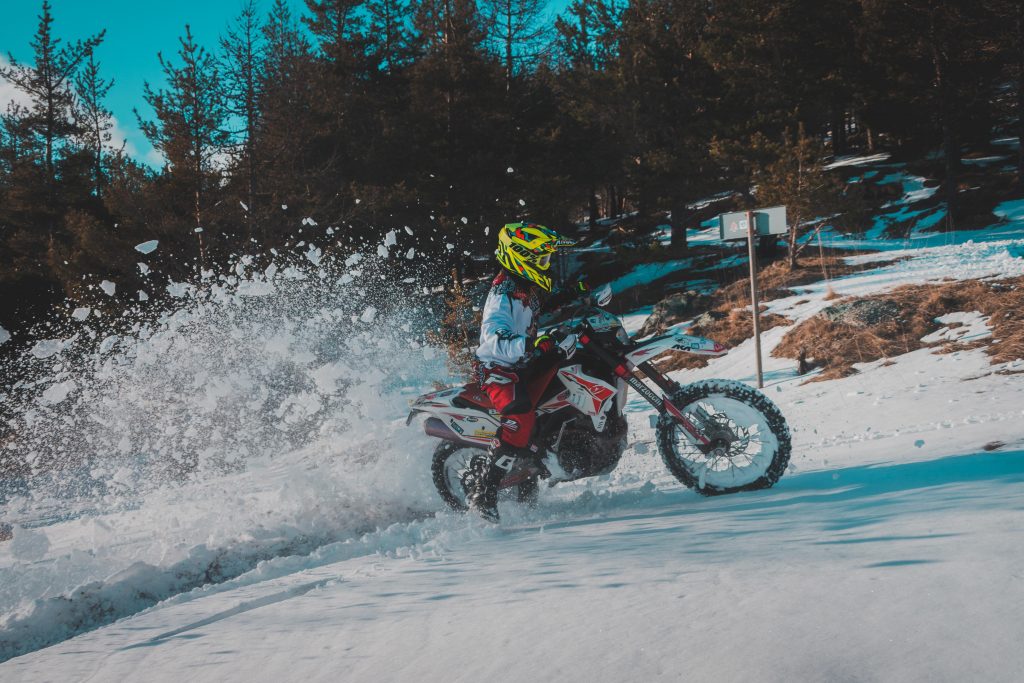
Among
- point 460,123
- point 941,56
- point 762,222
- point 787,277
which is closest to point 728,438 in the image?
point 762,222

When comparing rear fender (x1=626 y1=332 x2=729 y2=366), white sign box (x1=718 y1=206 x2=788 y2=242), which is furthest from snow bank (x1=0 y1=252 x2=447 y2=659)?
white sign box (x1=718 y1=206 x2=788 y2=242)

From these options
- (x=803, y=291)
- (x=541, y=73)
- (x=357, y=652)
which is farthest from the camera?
(x=541, y=73)

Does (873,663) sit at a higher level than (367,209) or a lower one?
lower

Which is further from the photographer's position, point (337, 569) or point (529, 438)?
point (529, 438)

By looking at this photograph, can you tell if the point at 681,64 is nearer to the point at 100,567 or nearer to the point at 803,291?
the point at 803,291

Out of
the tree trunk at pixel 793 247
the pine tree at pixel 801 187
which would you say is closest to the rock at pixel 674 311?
the tree trunk at pixel 793 247

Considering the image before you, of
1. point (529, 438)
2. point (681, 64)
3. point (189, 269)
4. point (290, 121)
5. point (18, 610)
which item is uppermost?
point (681, 64)

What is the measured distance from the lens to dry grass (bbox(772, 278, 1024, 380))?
982 cm

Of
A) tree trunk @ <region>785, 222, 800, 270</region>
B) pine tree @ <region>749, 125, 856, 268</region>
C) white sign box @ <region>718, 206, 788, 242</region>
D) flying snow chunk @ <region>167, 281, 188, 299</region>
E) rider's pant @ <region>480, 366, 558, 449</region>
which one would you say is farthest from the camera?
tree trunk @ <region>785, 222, 800, 270</region>

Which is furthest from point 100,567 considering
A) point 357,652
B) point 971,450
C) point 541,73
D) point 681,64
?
point 541,73

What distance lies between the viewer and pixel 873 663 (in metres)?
2.03

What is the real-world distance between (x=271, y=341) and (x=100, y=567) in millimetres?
3939

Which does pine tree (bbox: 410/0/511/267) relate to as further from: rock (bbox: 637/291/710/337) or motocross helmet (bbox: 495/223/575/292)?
motocross helmet (bbox: 495/223/575/292)

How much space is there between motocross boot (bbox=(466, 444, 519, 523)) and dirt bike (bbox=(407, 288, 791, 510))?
0.32 ft
